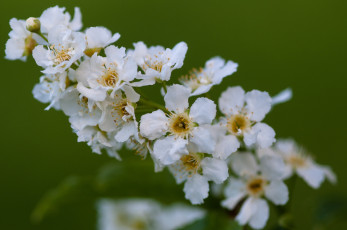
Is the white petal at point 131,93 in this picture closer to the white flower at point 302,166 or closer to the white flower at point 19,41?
the white flower at point 19,41

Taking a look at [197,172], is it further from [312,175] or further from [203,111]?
[312,175]

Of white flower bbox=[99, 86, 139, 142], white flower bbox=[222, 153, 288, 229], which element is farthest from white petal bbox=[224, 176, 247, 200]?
white flower bbox=[99, 86, 139, 142]

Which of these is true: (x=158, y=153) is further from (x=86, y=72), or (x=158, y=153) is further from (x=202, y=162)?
(x=86, y=72)

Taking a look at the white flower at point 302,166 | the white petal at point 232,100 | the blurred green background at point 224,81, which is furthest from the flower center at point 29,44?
the blurred green background at point 224,81

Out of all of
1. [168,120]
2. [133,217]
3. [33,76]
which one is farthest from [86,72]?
[33,76]

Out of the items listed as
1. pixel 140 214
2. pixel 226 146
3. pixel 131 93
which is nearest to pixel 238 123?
pixel 226 146

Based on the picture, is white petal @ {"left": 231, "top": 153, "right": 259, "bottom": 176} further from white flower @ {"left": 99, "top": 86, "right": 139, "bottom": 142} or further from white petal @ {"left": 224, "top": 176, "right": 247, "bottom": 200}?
white flower @ {"left": 99, "top": 86, "right": 139, "bottom": 142}

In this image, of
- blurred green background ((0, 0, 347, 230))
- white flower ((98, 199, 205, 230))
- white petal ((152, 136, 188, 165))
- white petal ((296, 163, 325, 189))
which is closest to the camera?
white petal ((152, 136, 188, 165))
